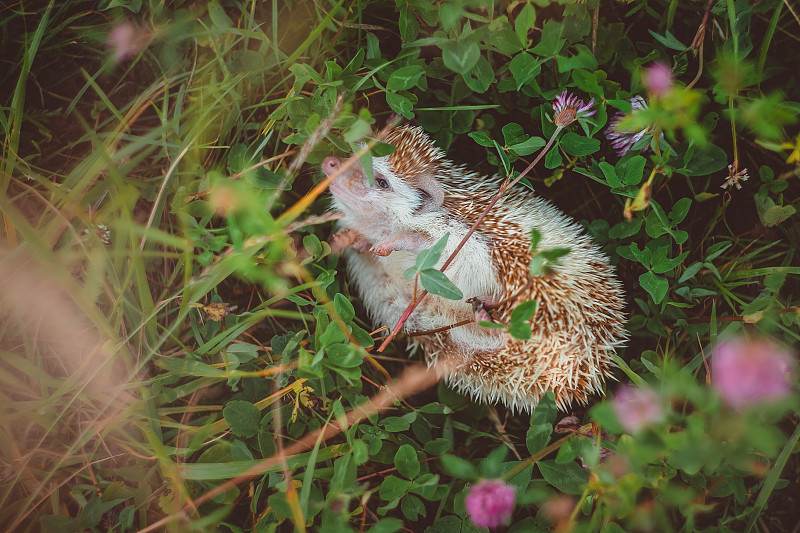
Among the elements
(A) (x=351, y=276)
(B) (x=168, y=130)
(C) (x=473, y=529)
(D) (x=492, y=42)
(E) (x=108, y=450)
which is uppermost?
(D) (x=492, y=42)

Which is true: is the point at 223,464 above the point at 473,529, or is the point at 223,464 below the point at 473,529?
above

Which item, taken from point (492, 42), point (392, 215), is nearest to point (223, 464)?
point (392, 215)

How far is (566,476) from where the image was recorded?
205cm

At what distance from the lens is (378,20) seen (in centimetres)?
250

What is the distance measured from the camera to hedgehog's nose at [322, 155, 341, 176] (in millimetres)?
2146

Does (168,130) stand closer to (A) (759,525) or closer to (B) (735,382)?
(B) (735,382)

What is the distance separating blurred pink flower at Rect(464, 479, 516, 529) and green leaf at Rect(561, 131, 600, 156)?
1454 millimetres

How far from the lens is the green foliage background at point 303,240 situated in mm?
2127

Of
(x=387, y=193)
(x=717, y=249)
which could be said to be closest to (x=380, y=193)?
(x=387, y=193)

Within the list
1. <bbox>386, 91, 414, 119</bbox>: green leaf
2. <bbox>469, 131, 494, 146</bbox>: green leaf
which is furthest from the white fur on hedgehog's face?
<bbox>469, 131, 494, 146</bbox>: green leaf

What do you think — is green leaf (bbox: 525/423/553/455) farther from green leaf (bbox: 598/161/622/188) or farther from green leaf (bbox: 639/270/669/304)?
green leaf (bbox: 598/161/622/188)

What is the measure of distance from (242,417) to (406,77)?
1.63 metres

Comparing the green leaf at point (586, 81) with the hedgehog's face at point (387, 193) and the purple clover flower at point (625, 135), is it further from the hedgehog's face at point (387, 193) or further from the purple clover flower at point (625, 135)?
the hedgehog's face at point (387, 193)

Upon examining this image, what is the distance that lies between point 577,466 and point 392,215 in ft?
4.45
